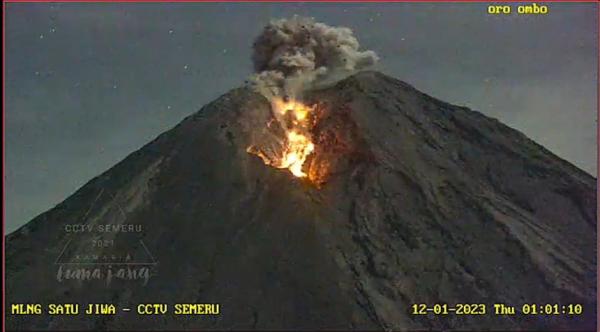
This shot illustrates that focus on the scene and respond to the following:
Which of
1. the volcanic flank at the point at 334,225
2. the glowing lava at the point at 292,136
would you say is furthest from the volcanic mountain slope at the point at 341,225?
the glowing lava at the point at 292,136

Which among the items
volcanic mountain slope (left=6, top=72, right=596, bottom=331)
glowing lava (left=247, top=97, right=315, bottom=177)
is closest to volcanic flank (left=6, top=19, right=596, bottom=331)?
volcanic mountain slope (left=6, top=72, right=596, bottom=331)

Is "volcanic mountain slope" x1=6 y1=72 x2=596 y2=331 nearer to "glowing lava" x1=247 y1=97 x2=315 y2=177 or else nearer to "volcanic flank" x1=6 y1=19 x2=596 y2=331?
"volcanic flank" x1=6 y1=19 x2=596 y2=331

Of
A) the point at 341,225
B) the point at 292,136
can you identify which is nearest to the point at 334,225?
the point at 341,225

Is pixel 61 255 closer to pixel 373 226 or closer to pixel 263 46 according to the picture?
pixel 373 226

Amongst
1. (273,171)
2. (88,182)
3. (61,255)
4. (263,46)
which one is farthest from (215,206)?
(263,46)

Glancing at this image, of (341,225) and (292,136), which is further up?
(292,136)

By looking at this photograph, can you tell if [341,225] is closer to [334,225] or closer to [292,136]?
[334,225]

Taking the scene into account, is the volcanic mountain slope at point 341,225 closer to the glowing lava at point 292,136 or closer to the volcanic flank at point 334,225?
the volcanic flank at point 334,225
